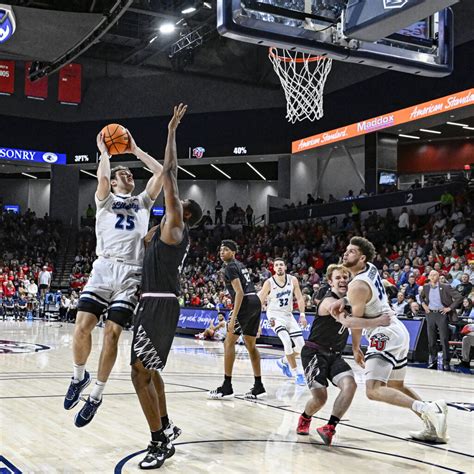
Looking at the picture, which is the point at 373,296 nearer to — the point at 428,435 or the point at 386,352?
the point at 386,352

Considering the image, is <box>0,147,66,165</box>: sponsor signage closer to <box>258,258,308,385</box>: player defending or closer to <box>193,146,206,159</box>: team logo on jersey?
<box>193,146,206,159</box>: team logo on jersey

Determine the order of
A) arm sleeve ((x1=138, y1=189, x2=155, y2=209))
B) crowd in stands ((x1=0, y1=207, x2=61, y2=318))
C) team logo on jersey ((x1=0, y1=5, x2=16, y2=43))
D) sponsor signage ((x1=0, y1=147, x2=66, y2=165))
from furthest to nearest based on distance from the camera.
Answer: sponsor signage ((x1=0, y1=147, x2=66, y2=165))
crowd in stands ((x1=0, y1=207, x2=61, y2=318))
team logo on jersey ((x1=0, y1=5, x2=16, y2=43))
arm sleeve ((x1=138, y1=189, x2=155, y2=209))

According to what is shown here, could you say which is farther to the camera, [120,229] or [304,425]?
[304,425]

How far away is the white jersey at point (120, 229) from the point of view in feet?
18.5

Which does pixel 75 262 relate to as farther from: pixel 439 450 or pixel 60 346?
pixel 439 450

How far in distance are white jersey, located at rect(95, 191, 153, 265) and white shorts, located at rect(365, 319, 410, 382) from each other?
2136 mm

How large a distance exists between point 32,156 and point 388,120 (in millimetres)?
19011

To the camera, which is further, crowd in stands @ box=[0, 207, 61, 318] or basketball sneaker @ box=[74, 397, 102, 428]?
crowd in stands @ box=[0, 207, 61, 318]

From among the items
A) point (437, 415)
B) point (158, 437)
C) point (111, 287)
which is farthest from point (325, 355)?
point (111, 287)

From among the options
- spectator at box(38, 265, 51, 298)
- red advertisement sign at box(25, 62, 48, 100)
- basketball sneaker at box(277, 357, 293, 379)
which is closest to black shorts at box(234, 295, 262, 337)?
basketball sneaker at box(277, 357, 293, 379)

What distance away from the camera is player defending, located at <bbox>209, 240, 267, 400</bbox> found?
806 centimetres

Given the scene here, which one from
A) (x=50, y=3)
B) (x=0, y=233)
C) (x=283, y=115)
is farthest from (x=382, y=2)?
(x=0, y=233)

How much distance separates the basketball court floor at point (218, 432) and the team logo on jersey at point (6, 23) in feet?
46.5

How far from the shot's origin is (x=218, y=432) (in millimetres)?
5980
